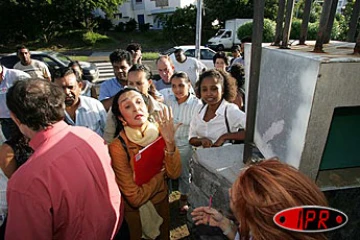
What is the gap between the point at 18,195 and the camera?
1.18 meters

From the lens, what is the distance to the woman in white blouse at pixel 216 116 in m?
2.38

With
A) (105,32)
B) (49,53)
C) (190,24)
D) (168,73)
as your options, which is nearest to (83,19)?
(105,32)

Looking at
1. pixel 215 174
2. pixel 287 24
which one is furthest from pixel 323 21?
pixel 215 174

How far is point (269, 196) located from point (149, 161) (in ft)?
3.86

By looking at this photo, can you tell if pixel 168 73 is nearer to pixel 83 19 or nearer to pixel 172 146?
pixel 172 146

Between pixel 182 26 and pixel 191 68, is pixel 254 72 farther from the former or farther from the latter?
pixel 182 26

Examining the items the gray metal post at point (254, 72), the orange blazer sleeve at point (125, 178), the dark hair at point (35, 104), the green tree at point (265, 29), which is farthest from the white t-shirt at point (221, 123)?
the green tree at point (265, 29)

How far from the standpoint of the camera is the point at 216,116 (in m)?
2.41

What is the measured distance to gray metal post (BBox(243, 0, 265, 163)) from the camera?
146 cm

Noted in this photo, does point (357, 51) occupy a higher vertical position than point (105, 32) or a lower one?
higher

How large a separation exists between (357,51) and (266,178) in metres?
0.77

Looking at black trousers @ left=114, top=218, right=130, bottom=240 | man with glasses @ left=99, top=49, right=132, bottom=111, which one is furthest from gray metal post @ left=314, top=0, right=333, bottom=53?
man with glasses @ left=99, top=49, right=132, bottom=111

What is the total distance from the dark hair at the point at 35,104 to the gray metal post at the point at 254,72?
106cm

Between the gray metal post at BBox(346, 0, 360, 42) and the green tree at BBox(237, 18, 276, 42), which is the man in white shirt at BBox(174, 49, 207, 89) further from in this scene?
the green tree at BBox(237, 18, 276, 42)
